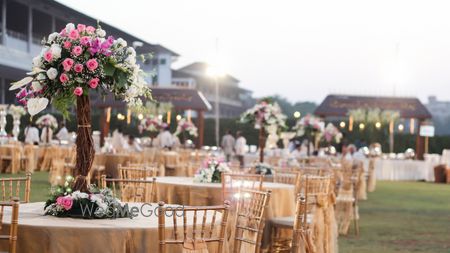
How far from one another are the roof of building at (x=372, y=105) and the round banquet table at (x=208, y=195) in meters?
18.8

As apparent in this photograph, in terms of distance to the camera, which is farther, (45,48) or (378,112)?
(378,112)

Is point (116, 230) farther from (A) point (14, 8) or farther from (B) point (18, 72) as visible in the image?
(A) point (14, 8)

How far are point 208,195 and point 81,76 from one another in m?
3.85

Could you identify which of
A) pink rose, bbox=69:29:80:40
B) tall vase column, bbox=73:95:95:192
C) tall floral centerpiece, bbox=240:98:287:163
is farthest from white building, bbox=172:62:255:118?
pink rose, bbox=69:29:80:40

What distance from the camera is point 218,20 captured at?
27.7 meters

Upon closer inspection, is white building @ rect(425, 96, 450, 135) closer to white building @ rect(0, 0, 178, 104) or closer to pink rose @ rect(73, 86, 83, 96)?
white building @ rect(0, 0, 178, 104)

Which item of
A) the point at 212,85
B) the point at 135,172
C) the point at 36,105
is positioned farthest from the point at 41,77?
the point at 212,85

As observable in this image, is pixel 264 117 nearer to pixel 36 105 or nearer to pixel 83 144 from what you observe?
pixel 83 144

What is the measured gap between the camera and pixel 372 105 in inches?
1091

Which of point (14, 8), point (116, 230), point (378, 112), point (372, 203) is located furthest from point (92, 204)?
point (14, 8)

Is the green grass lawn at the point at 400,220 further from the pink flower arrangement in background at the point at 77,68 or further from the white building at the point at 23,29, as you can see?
the white building at the point at 23,29

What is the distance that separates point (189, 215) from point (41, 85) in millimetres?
1282

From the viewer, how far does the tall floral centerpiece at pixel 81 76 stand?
16.6 feet

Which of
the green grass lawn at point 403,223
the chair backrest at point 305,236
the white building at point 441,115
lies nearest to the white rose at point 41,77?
the chair backrest at point 305,236
